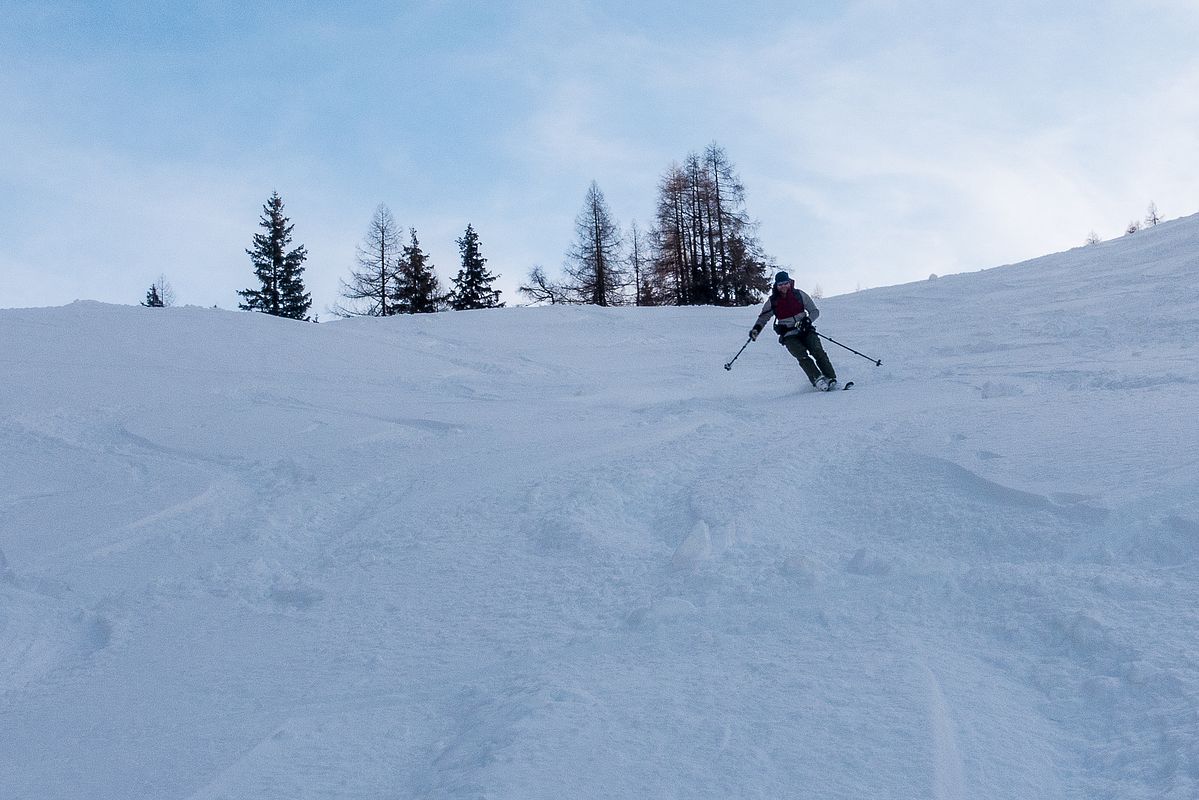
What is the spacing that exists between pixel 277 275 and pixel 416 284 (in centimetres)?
867

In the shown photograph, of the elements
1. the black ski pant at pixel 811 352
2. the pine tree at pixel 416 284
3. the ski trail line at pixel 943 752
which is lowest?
the ski trail line at pixel 943 752

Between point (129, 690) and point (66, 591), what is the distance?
1.47 meters

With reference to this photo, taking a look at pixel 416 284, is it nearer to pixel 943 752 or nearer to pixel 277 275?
pixel 277 275

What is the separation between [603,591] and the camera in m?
4.42

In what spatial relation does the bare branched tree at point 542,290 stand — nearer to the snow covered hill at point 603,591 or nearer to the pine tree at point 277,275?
the pine tree at point 277,275

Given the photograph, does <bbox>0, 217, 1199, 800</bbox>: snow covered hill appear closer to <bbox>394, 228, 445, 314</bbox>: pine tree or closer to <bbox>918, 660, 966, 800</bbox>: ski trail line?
<bbox>918, 660, 966, 800</bbox>: ski trail line

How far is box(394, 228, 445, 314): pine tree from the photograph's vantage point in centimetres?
3881

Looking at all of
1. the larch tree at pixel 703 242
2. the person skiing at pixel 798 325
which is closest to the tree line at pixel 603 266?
the larch tree at pixel 703 242

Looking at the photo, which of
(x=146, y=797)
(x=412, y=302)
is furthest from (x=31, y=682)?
(x=412, y=302)

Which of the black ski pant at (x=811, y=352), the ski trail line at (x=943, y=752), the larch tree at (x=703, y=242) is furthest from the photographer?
the larch tree at (x=703, y=242)

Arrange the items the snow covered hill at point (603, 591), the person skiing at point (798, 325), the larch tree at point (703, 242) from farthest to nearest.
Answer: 1. the larch tree at point (703, 242)
2. the person skiing at point (798, 325)
3. the snow covered hill at point (603, 591)

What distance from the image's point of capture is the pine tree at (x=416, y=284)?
38.8 metres

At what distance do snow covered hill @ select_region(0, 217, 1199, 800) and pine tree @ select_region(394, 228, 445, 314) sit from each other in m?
29.6

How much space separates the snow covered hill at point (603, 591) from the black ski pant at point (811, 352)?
895 mm
